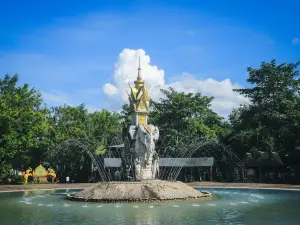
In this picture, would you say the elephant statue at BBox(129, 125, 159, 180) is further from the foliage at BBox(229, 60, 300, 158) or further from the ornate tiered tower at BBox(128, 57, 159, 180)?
the foliage at BBox(229, 60, 300, 158)

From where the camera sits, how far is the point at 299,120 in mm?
48969

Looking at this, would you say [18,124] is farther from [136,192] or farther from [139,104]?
[136,192]

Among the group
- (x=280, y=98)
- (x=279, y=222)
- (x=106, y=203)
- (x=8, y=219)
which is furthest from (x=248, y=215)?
(x=280, y=98)

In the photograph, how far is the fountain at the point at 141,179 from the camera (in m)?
25.3

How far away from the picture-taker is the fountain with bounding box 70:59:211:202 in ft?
82.9

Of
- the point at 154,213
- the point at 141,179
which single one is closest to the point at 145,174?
the point at 141,179

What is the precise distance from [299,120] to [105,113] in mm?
32709

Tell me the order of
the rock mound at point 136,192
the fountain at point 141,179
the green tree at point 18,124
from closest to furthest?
the rock mound at point 136,192, the fountain at point 141,179, the green tree at point 18,124

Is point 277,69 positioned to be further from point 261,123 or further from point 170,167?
point 170,167

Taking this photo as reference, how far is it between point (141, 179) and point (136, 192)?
25.5ft

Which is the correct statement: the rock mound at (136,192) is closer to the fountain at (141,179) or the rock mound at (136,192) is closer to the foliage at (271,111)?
the fountain at (141,179)

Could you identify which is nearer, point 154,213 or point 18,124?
point 154,213

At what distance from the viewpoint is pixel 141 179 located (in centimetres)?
3303

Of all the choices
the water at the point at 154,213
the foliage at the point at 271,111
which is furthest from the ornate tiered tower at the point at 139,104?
the foliage at the point at 271,111
